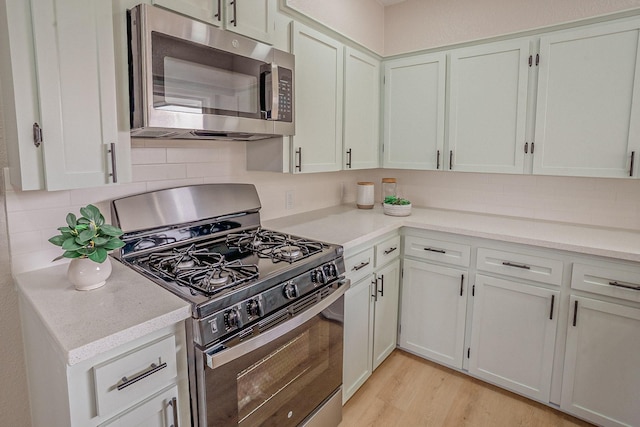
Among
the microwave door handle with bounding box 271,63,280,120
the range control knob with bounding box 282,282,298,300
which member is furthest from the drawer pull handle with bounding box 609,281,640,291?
the microwave door handle with bounding box 271,63,280,120

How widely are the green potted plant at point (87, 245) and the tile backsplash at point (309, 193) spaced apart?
0.96ft

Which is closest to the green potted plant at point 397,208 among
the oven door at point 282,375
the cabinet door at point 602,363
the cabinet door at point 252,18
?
the oven door at point 282,375

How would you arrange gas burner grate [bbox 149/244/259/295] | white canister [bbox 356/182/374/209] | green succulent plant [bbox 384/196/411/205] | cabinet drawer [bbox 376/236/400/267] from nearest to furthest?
gas burner grate [bbox 149/244/259/295]
cabinet drawer [bbox 376/236/400/267]
green succulent plant [bbox 384/196/411/205]
white canister [bbox 356/182/374/209]

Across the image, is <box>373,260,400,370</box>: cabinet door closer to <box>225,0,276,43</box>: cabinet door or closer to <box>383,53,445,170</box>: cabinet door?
<box>383,53,445,170</box>: cabinet door

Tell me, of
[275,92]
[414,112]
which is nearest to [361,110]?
[414,112]

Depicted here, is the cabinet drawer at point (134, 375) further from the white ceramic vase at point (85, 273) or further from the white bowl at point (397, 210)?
the white bowl at point (397, 210)

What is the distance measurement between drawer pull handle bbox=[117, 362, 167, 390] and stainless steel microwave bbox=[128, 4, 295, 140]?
809mm

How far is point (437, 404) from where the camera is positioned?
2129 mm

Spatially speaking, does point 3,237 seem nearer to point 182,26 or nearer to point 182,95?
point 182,95

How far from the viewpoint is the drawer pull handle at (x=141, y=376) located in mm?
1052

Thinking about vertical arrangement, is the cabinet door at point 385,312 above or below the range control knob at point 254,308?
below

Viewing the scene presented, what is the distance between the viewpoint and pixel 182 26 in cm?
139

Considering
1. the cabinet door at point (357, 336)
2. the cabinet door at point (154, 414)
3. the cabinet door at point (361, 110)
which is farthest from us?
the cabinet door at point (361, 110)

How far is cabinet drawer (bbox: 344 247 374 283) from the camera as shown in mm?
1955
